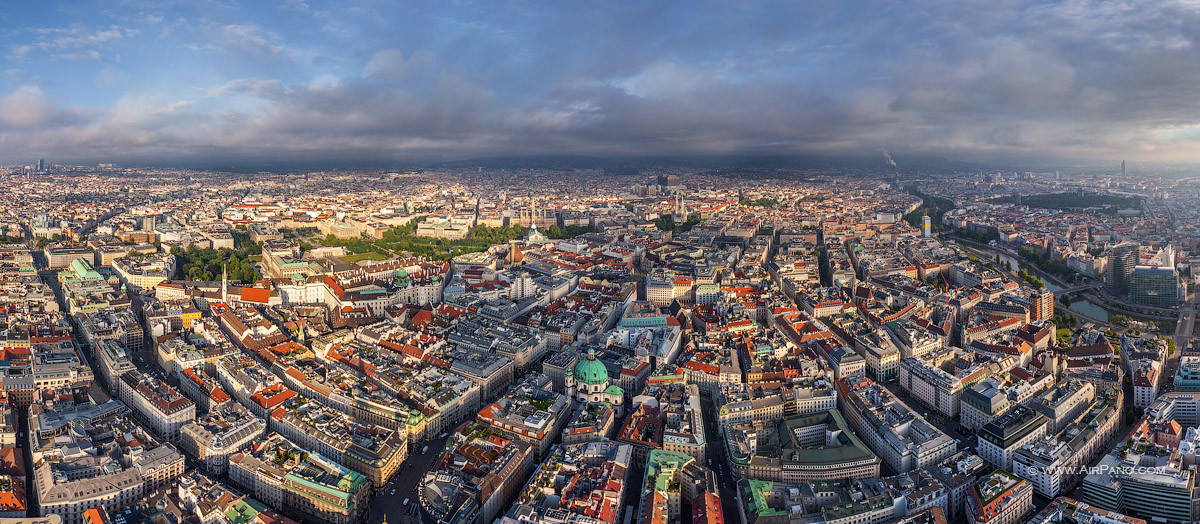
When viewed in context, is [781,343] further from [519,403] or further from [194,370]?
[194,370]

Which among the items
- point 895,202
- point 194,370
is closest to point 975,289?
point 194,370

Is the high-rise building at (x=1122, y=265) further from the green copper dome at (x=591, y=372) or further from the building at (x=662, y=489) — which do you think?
the building at (x=662, y=489)

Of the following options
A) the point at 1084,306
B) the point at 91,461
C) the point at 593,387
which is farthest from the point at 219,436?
the point at 1084,306

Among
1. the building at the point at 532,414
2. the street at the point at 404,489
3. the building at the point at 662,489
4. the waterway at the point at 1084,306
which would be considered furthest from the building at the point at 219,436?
the waterway at the point at 1084,306

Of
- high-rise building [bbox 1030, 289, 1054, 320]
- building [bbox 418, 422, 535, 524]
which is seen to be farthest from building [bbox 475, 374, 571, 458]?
high-rise building [bbox 1030, 289, 1054, 320]

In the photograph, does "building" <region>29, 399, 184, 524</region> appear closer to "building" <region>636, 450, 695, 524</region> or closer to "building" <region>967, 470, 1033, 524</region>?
"building" <region>636, 450, 695, 524</region>

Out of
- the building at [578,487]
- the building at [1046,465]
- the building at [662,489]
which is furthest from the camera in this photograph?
the building at [1046,465]
